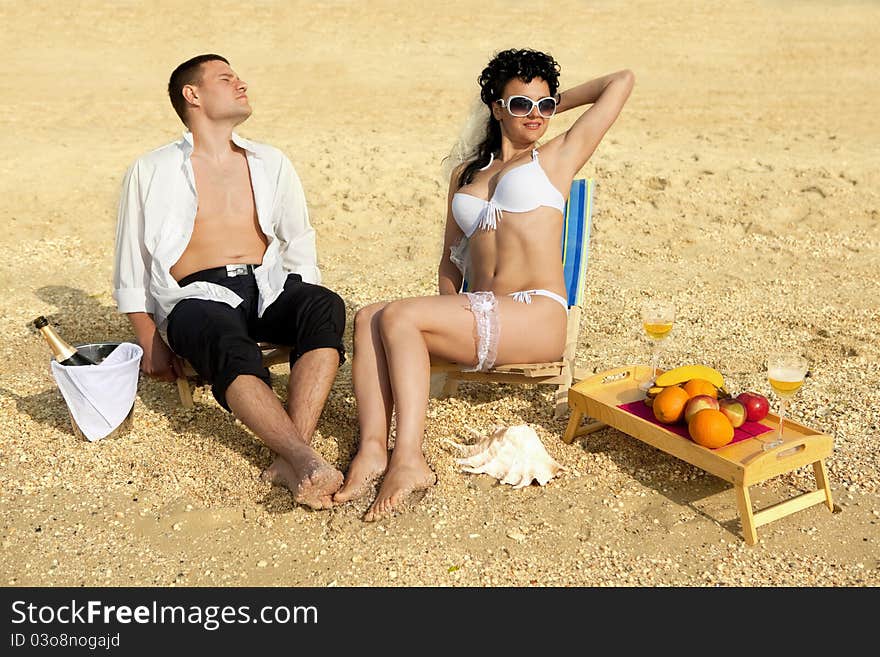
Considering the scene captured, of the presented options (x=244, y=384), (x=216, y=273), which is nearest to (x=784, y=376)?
(x=244, y=384)

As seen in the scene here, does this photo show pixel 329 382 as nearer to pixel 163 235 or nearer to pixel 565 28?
pixel 163 235

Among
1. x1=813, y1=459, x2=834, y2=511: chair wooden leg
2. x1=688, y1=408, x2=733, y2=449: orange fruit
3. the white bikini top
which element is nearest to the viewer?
x1=688, y1=408, x2=733, y2=449: orange fruit

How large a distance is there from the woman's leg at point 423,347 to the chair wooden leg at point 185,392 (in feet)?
4.00

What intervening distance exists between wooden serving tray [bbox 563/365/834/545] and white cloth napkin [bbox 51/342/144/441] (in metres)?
1.99

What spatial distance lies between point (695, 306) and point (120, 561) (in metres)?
4.14

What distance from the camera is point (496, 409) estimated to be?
4785 millimetres

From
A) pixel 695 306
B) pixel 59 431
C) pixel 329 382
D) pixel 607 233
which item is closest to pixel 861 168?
pixel 607 233

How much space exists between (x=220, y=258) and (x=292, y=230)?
40 cm

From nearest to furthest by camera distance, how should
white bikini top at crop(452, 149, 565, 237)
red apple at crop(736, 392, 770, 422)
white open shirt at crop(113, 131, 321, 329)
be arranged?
red apple at crop(736, 392, 770, 422), white bikini top at crop(452, 149, 565, 237), white open shirt at crop(113, 131, 321, 329)

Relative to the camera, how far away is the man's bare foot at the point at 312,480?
12.1ft

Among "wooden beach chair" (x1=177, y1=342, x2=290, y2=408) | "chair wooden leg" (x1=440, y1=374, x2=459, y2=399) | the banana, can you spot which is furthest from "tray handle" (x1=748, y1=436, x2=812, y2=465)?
"wooden beach chair" (x1=177, y1=342, x2=290, y2=408)

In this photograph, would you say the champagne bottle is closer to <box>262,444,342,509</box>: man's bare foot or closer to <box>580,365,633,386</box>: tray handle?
<box>262,444,342,509</box>: man's bare foot

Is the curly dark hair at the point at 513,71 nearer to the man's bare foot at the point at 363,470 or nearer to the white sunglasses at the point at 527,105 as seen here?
the white sunglasses at the point at 527,105

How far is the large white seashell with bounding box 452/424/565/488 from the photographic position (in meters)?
4.04
